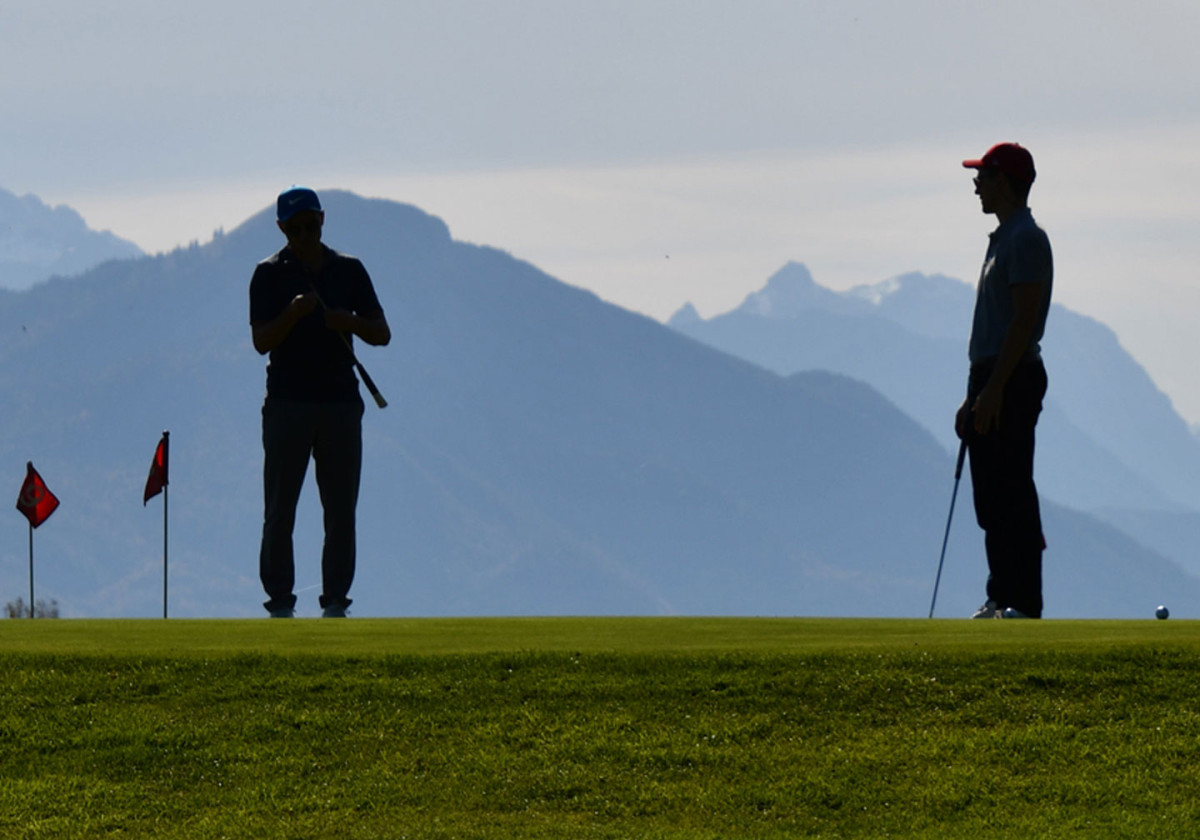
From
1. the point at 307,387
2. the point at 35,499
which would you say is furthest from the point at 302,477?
the point at 35,499

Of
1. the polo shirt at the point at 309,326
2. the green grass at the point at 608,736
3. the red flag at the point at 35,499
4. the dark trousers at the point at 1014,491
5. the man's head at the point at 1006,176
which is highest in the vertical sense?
the man's head at the point at 1006,176

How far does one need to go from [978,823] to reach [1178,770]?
109 centimetres

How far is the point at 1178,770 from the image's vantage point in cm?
852

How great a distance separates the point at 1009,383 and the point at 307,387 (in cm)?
479

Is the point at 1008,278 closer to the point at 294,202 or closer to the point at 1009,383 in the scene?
the point at 1009,383

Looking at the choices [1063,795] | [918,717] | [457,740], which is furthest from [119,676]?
[1063,795]

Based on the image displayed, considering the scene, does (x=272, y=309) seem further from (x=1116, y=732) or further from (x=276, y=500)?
(x=1116, y=732)

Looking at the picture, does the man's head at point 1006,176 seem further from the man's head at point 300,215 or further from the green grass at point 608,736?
the man's head at point 300,215

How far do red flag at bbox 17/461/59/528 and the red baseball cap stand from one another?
11.4 meters

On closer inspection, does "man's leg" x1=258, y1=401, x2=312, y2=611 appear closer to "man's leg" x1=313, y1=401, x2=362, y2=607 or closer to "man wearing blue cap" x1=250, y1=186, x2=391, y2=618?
"man wearing blue cap" x1=250, y1=186, x2=391, y2=618

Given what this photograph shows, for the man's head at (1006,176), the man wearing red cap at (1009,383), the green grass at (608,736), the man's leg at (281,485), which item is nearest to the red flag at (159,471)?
the man's leg at (281,485)

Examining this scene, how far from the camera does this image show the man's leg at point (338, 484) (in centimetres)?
1373

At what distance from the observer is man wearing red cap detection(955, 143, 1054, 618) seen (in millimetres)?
12211

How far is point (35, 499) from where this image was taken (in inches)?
→ 829
